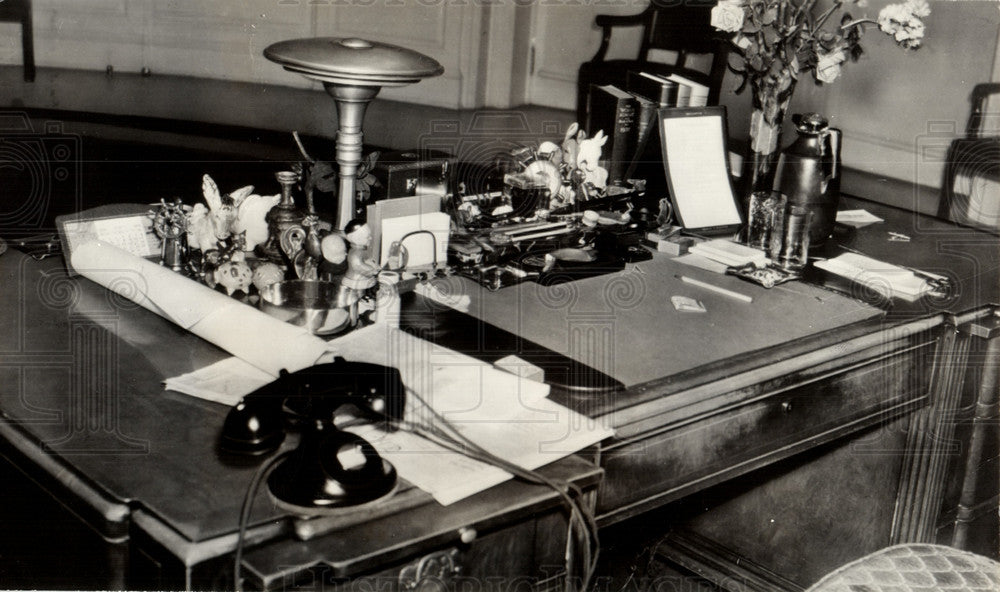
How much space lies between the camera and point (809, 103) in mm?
3508

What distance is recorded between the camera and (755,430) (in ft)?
5.79

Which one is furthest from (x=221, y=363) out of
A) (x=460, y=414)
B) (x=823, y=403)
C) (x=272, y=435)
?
(x=823, y=403)

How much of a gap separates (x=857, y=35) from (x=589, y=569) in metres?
1.84

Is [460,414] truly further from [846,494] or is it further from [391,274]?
[846,494]

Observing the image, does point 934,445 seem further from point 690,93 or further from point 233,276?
point 233,276

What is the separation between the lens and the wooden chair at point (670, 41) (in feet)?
12.7

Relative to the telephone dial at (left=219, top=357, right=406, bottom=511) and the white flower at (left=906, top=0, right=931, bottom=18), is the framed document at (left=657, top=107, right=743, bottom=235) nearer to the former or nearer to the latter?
the white flower at (left=906, top=0, right=931, bottom=18)

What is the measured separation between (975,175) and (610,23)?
2075 mm

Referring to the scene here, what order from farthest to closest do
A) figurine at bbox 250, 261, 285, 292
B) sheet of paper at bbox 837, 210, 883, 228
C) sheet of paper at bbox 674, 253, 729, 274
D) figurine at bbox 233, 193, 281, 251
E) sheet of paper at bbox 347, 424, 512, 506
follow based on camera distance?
sheet of paper at bbox 837, 210, 883, 228 → sheet of paper at bbox 674, 253, 729, 274 → figurine at bbox 233, 193, 281, 251 → figurine at bbox 250, 261, 285, 292 → sheet of paper at bbox 347, 424, 512, 506

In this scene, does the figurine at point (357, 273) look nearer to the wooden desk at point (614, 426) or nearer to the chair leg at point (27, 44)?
the wooden desk at point (614, 426)

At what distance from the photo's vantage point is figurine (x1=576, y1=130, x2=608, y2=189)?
2.53 m

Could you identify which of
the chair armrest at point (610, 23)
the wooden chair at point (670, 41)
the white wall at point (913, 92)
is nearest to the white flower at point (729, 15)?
the white wall at point (913, 92)

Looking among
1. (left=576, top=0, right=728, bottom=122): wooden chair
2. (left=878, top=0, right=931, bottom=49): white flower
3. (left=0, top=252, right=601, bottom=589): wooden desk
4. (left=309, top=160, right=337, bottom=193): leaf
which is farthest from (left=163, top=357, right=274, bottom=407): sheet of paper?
(left=576, top=0, right=728, bottom=122): wooden chair

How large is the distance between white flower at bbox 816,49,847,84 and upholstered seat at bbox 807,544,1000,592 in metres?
1.32
